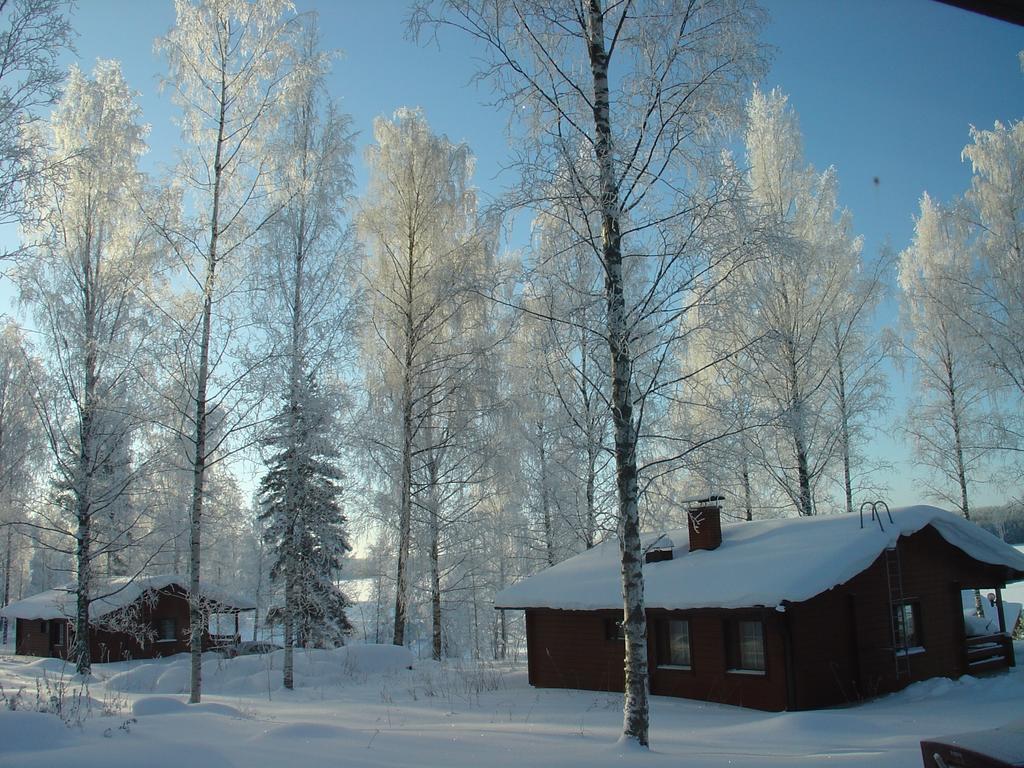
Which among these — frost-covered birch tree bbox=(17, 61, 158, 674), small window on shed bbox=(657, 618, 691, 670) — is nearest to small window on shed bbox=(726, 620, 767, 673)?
small window on shed bbox=(657, 618, 691, 670)

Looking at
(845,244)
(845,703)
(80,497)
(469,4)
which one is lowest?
(845,703)

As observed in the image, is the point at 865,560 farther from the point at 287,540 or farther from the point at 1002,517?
the point at 1002,517

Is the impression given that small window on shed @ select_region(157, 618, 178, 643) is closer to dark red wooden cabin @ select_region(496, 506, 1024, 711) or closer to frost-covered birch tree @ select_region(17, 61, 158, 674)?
frost-covered birch tree @ select_region(17, 61, 158, 674)

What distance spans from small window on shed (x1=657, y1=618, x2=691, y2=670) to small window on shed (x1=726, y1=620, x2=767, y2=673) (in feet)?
3.41

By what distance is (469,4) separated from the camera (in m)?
8.67

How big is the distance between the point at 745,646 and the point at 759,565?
65.4 inches

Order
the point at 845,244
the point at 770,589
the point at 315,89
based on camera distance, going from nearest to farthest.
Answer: the point at 770,589
the point at 315,89
the point at 845,244

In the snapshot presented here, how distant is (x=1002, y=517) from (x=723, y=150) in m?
23.1

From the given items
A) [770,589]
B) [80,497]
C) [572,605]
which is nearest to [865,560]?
[770,589]

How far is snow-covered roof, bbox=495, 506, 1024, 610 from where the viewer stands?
13.2 m

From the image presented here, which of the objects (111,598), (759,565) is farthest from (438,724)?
(111,598)

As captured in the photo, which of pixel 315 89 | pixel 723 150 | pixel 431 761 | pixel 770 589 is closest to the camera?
pixel 431 761

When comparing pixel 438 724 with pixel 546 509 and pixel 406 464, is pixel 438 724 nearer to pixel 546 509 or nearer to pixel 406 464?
pixel 406 464

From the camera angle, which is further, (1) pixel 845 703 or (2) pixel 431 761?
(1) pixel 845 703
